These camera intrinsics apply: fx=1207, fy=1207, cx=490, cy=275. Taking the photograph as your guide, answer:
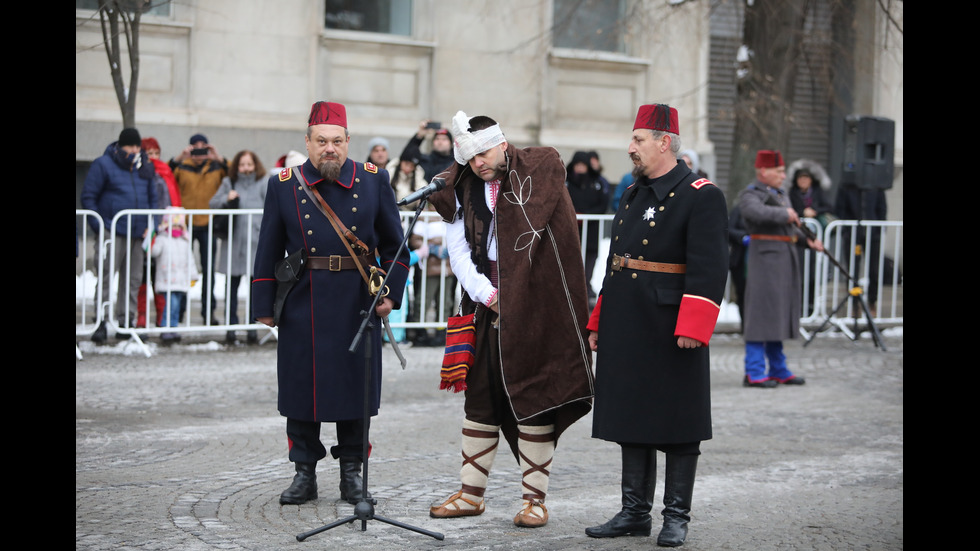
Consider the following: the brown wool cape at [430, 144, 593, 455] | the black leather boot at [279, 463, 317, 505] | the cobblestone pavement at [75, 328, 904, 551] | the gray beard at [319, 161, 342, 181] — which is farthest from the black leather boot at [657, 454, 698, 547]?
the gray beard at [319, 161, 342, 181]

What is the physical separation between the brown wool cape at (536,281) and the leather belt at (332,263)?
531 millimetres

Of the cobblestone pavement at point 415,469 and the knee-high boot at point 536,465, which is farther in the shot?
the knee-high boot at point 536,465

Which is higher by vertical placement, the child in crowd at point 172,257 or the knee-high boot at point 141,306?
the child in crowd at point 172,257

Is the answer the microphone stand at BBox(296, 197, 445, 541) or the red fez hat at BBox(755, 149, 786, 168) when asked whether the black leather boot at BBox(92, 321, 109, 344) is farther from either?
the microphone stand at BBox(296, 197, 445, 541)

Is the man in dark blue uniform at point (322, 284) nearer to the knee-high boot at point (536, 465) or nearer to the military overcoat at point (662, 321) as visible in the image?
the knee-high boot at point (536, 465)

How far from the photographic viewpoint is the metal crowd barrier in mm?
11109

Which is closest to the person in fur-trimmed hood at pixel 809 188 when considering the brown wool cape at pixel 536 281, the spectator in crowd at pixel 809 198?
the spectator in crowd at pixel 809 198

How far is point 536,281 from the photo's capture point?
564cm

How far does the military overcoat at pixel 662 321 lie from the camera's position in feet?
17.4

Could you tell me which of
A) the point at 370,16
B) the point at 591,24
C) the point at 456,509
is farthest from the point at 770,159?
the point at 591,24

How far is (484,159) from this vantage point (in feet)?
18.4

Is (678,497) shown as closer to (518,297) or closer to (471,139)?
(518,297)

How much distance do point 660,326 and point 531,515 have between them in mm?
1101
